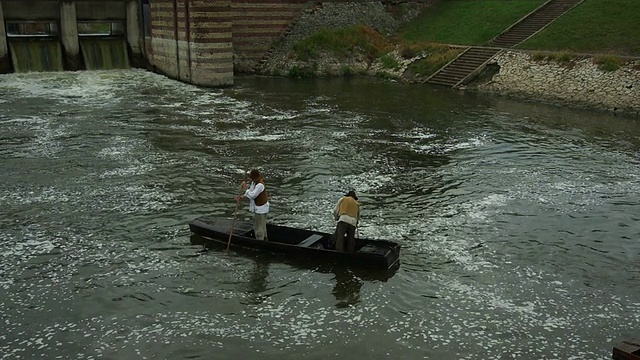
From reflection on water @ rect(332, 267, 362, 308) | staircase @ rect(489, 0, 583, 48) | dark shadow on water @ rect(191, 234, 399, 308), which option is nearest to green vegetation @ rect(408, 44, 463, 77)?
staircase @ rect(489, 0, 583, 48)

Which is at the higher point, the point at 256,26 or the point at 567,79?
the point at 256,26

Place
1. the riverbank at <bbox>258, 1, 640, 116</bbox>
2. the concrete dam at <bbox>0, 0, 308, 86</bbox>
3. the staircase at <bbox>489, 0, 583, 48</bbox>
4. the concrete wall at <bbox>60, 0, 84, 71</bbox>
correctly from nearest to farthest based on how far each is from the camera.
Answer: the riverbank at <bbox>258, 1, 640, 116</bbox>
the concrete dam at <bbox>0, 0, 308, 86</bbox>
the staircase at <bbox>489, 0, 583, 48</bbox>
the concrete wall at <bbox>60, 0, 84, 71</bbox>

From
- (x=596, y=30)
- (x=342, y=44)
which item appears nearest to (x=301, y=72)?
(x=342, y=44)

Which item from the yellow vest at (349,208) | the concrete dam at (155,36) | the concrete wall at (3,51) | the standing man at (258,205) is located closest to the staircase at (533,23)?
the concrete dam at (155,36)

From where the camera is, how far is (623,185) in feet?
70.6

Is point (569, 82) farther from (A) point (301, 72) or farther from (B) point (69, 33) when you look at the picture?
(B) point (69, 33)

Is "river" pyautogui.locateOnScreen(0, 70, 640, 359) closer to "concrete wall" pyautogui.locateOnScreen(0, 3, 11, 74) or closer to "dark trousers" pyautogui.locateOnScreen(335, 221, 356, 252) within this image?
"dark trousers" pyautogui.locateOnScreen(335, 221, 356, 252)

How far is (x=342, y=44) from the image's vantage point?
51312mm

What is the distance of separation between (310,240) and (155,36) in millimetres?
37566

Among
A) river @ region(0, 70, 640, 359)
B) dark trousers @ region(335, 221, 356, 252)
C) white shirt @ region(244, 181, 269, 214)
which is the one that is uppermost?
white shirt @ region(244, 181, 269, 214)

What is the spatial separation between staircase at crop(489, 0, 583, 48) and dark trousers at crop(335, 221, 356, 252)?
110 ft

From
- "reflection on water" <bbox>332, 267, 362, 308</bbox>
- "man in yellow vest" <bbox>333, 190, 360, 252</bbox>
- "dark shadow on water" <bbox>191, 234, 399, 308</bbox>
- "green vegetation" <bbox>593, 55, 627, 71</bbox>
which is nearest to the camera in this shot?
"reflection on water" <bbox>332, 267, 362, 308</bbox>

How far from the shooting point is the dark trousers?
1505cm

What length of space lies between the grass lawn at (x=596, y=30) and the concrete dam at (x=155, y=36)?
20.6 meters
